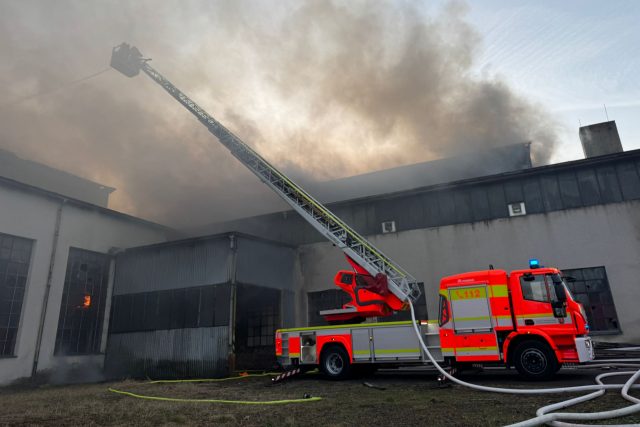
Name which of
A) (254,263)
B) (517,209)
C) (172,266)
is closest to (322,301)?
(254,263)

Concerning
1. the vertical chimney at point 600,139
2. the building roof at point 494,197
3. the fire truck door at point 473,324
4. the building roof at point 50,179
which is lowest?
the fire truck door at point 473,324

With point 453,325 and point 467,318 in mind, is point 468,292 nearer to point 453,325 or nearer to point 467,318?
point 467,318

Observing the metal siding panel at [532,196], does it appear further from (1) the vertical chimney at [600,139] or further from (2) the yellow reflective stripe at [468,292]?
(2) the yellow reflective stripe at [468,292]

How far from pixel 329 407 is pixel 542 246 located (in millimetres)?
12477

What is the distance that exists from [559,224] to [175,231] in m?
19.3

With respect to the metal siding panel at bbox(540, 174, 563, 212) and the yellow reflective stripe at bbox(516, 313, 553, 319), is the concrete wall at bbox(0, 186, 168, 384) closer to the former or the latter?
the yellow reflective stripe at bbox(516, 313, 553, 319)

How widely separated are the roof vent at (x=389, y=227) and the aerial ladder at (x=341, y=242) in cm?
424

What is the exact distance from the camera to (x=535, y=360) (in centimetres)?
958

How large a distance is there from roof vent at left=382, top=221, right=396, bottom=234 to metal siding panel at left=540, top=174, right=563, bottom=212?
6181mm

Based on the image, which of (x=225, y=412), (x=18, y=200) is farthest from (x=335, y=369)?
(x=18, y=200)

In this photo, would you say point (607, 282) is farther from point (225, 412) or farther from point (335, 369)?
point (225, 412)

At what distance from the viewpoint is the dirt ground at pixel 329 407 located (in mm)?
6426

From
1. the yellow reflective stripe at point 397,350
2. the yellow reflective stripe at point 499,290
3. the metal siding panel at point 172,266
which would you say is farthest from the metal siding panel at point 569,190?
the metal siding panel at point 172,266

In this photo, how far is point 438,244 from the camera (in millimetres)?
18000
